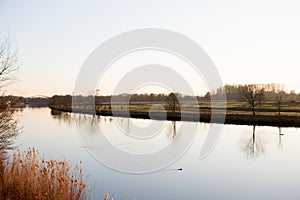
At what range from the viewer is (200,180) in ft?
35.2

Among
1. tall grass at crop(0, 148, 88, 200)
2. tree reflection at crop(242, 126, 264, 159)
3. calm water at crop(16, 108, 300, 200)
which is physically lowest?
calm water at crop(16, 108, 300, 200)

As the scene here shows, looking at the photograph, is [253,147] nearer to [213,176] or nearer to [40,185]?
[213,176]

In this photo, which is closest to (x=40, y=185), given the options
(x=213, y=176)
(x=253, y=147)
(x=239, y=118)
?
(x=213, y=176)

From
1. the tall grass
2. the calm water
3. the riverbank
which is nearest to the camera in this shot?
the tall grass

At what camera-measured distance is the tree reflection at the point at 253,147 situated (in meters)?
15.9

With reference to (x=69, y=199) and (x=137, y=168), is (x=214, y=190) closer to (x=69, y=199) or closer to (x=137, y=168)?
(x=137, y=168)

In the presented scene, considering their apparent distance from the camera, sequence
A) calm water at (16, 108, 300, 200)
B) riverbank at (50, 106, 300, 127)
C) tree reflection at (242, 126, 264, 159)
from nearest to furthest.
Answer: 1. calm water at (16, 108, 300, 200)
2. tree reflection at (242, 126, 264, 159)
3. riverbank at (50, 106, 300, 127)

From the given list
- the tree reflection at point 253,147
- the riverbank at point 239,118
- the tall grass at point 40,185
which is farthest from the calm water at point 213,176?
the riverbank at point 239,118

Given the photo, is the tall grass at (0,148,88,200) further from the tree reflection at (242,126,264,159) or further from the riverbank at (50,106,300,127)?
the riverbank at (50,106,300,127)

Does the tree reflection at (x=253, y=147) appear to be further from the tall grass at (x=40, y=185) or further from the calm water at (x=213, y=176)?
the tall grass at (x=40, y=185)

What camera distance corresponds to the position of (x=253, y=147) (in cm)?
1781

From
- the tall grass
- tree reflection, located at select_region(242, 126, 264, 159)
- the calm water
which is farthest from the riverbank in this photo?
the tall grass

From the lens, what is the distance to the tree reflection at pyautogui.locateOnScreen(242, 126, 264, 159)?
52.2 ft

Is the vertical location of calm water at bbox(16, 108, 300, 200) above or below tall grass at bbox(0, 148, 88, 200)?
below
